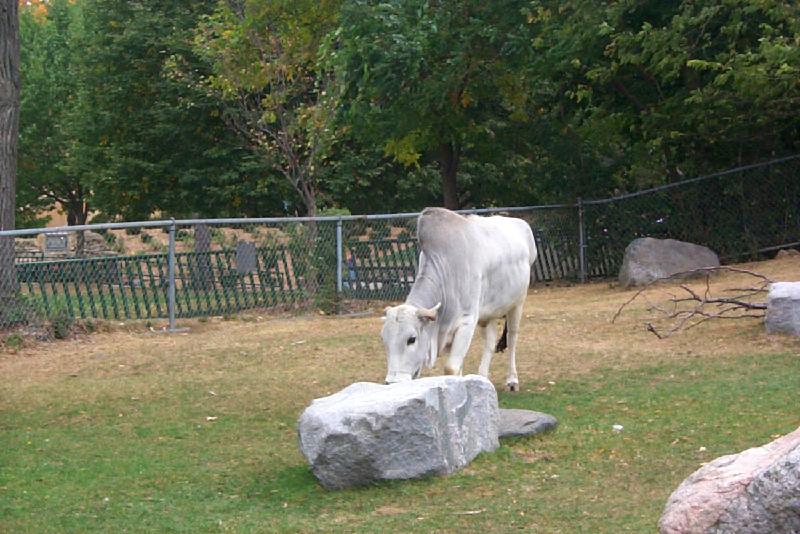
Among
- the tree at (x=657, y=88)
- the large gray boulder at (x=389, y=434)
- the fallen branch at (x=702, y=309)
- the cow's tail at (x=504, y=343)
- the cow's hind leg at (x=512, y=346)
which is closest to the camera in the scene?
the large gray boulder at (x=389, y=434)

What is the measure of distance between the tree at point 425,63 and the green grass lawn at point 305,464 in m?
10.5

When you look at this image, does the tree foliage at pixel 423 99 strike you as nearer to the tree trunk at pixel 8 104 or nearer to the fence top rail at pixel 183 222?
the fence top rail at pixel 183 222

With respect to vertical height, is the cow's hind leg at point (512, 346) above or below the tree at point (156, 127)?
below

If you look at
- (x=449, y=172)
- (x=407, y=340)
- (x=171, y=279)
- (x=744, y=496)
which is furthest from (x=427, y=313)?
(x=449, y=172)

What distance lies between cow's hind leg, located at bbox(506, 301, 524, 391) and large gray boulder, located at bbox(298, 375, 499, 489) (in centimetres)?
313

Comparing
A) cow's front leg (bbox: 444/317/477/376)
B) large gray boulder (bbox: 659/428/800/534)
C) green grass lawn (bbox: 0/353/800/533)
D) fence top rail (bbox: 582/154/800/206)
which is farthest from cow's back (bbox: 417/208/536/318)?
fence top rail (bbox: 582/154/800/206)

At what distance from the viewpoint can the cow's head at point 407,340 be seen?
915 cm

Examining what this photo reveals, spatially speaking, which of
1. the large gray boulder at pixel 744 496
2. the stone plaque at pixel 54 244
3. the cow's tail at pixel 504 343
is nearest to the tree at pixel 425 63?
the stone plaque at pixel 54 244

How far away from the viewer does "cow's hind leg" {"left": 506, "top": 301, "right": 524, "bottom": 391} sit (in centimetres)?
1112

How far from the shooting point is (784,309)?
1255cm

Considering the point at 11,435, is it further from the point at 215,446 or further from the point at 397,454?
the point at 397,454

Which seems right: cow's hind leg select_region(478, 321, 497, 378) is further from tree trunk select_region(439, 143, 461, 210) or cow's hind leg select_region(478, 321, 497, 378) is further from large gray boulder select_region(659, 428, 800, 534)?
tree trunk select_region(439, 143, 461, 210)

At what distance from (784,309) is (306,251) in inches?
285

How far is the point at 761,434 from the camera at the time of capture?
8.68 metres
